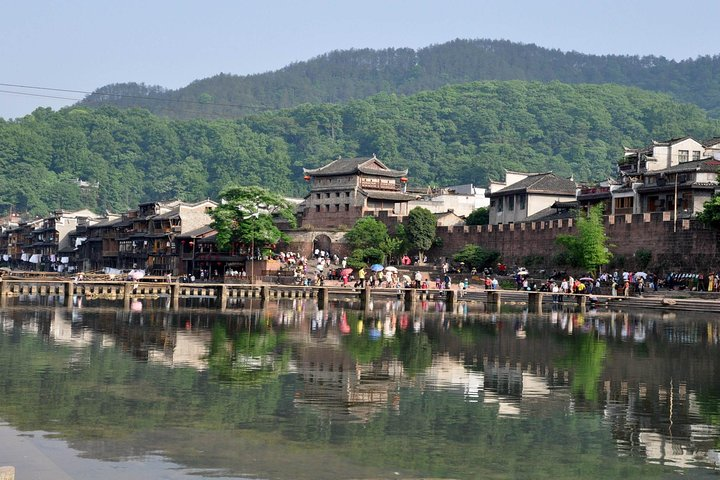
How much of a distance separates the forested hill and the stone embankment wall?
254 ft

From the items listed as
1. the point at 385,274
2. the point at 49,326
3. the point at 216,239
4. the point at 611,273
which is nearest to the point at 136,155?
the point at 216,239

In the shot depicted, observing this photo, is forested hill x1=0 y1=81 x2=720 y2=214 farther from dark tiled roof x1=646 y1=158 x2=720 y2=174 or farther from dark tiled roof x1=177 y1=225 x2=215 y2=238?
dark tiled roof x1=646 y1=158 x2=720 y2=174

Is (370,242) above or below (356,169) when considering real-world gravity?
below

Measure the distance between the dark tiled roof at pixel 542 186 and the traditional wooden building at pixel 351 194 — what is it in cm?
927

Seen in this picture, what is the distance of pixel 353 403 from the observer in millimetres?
18594

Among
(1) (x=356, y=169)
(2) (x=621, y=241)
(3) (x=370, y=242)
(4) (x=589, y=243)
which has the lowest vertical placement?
(4) (x=589, y=243)

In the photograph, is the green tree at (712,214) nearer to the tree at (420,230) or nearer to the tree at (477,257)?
the tree at (477,257)

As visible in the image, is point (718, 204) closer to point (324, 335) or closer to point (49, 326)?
point (324, 335)

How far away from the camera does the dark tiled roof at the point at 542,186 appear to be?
228 feet

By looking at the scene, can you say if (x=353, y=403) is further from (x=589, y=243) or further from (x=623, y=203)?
(x=623, y=203)

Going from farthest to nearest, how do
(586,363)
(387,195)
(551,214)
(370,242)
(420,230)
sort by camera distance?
(387,195)
(370,242)
(420,230)
(551,214)
(586,363)

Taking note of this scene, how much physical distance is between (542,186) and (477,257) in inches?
297

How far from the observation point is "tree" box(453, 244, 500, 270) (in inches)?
2566

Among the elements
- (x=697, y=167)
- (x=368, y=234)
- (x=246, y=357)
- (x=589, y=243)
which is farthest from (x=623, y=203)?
(x=246, y=357)
